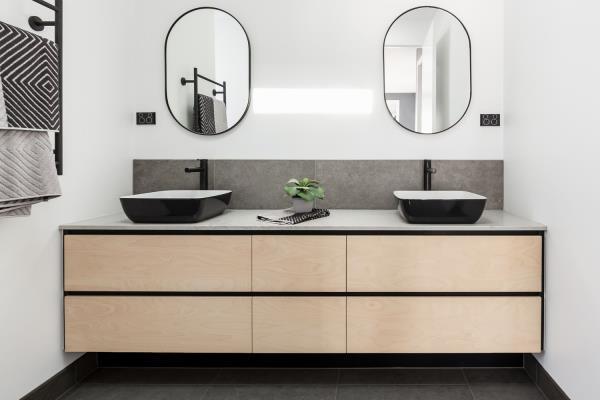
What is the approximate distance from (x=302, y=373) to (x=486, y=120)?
5.61 ft

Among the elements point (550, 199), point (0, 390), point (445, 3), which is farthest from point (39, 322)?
point (445, 3)

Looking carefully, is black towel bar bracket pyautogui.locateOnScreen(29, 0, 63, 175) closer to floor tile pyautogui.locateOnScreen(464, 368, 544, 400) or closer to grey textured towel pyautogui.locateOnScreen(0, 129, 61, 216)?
grey textured towel pyautogui.locateOnScreen(0, 129, 61, 216)

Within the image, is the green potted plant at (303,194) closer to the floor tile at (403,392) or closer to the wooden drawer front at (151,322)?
the wooden drawer front at (151,322)

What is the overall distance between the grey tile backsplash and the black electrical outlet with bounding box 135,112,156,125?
23 cm

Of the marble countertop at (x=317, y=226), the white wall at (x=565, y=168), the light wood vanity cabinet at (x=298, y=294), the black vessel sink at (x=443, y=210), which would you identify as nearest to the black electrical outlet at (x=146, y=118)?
the marble countertop at (x=317, y=226)

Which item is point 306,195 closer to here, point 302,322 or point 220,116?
point 302,322

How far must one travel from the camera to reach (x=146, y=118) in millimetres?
2689

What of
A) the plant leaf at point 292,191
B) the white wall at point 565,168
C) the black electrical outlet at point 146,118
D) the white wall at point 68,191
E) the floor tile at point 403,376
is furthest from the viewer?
the black electrical outlet at point 146,118

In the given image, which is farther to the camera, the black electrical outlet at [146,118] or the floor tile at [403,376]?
the black electrical outlet at [146,118]

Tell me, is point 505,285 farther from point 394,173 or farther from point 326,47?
point 326,47

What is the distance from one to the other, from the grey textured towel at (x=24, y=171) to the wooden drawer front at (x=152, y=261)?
0.47 metres

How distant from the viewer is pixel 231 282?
2066 millimetres

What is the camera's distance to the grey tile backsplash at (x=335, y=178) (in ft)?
8.62

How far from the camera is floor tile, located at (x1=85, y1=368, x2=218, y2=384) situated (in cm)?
219
